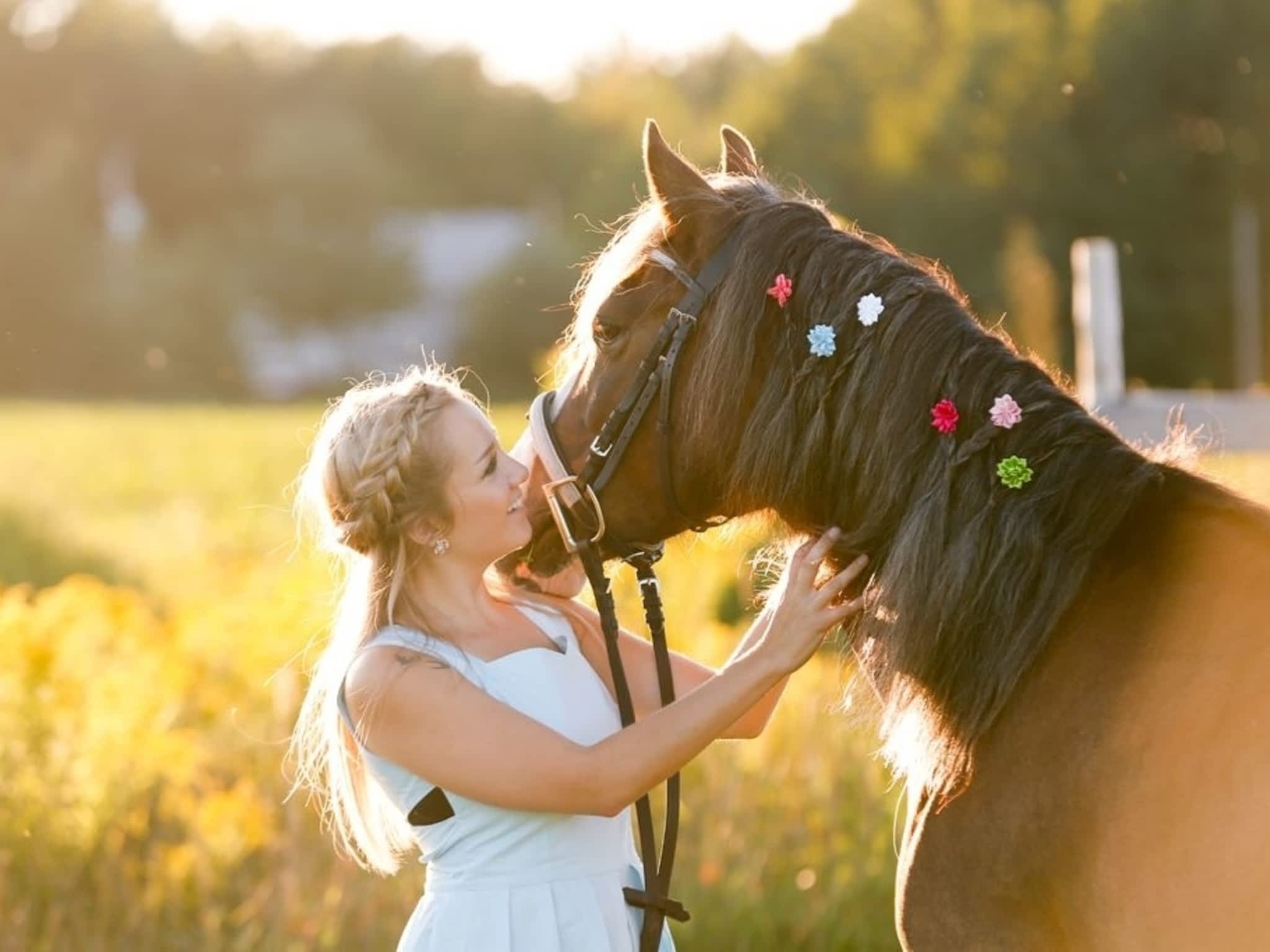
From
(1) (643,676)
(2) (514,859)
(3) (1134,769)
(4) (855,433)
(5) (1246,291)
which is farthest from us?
(5) (1246,291)

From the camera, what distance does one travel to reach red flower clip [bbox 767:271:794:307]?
278 cm

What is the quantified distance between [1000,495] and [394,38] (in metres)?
60.2

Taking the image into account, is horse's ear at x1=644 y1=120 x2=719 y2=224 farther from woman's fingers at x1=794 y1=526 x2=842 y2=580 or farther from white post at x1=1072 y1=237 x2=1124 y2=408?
white post at x1=1072 y1=237 x2=1124 y2=408

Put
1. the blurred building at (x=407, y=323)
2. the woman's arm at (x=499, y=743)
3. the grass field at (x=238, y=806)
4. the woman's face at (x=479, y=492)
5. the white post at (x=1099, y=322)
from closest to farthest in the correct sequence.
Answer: the woman's arm at (x=499, y=743)
the woman's face at (x=479, y=492)
the grass field at (x=238, y=806)
the white post at (x=1099, y=322)
the blurred building at (x=407, y=323)

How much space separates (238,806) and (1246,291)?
3348 cm

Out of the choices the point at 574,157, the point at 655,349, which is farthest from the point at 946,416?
the point at 574,157

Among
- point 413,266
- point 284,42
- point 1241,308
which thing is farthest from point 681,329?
point 284,42

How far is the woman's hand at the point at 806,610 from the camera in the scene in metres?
2.70

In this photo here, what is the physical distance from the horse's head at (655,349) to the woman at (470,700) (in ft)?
0.65

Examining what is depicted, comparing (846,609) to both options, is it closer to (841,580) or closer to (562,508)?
(841,580)

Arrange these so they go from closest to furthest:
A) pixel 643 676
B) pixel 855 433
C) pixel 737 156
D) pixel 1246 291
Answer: pixel 855 433 < pixel 737 156 < pixel 643 676 < pixel 1246 291

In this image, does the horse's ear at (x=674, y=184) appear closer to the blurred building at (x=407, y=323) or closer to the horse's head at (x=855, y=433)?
the horse's head at (x=855, y=433)

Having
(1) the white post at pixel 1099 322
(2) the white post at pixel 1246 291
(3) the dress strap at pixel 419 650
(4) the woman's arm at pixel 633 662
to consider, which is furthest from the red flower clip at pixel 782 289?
(2) the white post at pixel 1246 291

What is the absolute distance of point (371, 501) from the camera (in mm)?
2959
